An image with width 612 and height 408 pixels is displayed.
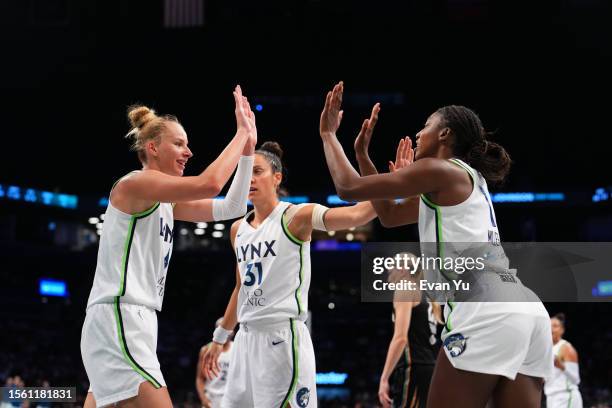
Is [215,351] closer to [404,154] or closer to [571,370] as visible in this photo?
[404,154]

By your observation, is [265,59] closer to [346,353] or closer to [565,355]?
[346,353]

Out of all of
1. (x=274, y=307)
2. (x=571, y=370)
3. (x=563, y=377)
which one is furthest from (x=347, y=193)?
(x=563, y=377)

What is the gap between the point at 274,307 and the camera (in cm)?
475

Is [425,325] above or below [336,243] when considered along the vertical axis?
below

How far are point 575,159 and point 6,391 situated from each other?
912 inches

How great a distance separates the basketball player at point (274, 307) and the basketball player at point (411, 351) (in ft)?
4.59

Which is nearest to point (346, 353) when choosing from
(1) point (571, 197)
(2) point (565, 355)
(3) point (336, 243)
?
(3) point (336, 243)

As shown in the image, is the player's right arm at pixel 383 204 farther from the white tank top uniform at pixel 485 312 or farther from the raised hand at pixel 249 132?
the raised hand at pixel 249 132

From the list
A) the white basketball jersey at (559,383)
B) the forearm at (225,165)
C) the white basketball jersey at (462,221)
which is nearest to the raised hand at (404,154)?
the forearm at (225,165)

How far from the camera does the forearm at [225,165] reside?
3930 mm

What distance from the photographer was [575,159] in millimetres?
26391

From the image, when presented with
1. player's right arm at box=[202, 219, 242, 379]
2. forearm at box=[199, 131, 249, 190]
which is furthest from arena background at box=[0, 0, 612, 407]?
forearm at box=[199, 131, 249, 190]

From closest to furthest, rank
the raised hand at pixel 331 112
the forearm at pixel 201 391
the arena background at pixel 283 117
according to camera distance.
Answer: the raised hand at pixel 331 112 → the forearm at pixel 201 391 → the arena background at pixel 283 117

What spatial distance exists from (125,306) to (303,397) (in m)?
1.37
